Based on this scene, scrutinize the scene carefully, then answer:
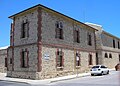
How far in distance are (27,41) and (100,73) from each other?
439 inches

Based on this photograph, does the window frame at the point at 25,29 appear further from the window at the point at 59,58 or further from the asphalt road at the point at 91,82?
the asphalt road at the point at 91,82

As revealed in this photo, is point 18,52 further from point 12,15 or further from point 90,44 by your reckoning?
point 90,44

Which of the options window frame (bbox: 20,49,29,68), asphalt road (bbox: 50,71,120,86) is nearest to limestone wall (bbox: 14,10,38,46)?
window frame (bbox: 20,49,29,68)

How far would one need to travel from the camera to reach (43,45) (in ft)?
80.1

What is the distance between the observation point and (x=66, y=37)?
95.1ft

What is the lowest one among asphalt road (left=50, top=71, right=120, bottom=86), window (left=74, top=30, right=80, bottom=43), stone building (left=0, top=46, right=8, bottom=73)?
asphalt road (left=50, top=71, right=120, bottom=86)

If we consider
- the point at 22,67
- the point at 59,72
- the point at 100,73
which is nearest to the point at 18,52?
the point at 22,67

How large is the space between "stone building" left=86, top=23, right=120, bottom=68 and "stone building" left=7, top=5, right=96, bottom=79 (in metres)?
8.75

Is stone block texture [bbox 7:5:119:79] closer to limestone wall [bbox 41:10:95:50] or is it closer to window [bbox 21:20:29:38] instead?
limestone wall [bbox 41:10:95:50]

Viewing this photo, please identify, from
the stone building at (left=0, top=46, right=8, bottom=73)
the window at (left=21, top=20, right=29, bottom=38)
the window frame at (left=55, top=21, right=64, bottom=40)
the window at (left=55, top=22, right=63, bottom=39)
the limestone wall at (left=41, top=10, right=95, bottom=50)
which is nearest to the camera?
the limestone wall at (left=41, top=10, right=95, bottom=50)

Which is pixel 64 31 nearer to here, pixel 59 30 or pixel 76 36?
pixel 59 30

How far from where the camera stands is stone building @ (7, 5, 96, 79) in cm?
2416

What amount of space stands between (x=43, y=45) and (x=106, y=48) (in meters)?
21.5

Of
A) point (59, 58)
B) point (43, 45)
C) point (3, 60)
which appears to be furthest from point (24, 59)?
point (3, 60)
